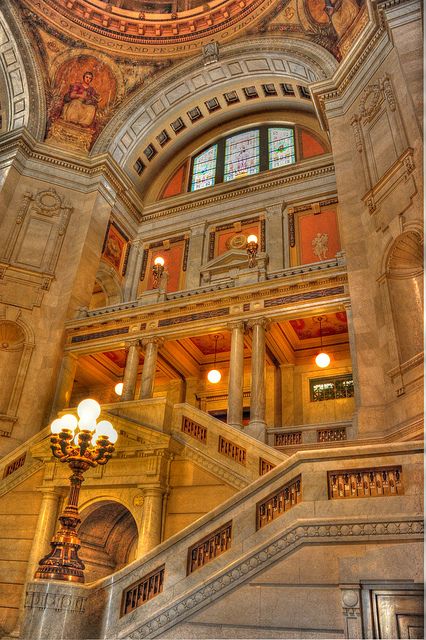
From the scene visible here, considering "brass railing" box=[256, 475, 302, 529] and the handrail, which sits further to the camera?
"brass railing" box=[256, 475, 302, 529]

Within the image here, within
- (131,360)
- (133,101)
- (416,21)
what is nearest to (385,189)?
(416,21)

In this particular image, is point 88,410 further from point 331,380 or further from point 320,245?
point 320,245

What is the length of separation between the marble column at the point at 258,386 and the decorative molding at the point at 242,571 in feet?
21.0

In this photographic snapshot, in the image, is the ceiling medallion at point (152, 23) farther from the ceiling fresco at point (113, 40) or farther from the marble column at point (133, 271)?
the marble column at point (133, 271)

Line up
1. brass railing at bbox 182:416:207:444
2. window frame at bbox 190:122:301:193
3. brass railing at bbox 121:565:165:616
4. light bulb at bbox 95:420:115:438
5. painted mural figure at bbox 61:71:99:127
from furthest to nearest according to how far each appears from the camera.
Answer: window frame at bbox 190:122:301:193
painted mural figure at bbox 61:71:99:127
brass railing at bbox 182:416:207:444
light bulb at bbox 95:420:115:438
brass railing at bbox 121:565:165:616

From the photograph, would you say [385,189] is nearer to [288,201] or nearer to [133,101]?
[288,201]

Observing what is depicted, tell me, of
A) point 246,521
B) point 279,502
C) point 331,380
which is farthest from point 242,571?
point 331,380

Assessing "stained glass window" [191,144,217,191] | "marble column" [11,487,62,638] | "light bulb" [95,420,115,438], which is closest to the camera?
"light bulb" [95,420,115,438]

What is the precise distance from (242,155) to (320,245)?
6465mm

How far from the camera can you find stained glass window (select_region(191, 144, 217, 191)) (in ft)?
68.8

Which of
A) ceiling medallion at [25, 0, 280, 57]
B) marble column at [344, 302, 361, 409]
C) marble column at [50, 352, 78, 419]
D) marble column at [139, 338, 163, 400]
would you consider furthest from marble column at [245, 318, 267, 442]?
ceiling medallion at [25, 0, 280, 57]

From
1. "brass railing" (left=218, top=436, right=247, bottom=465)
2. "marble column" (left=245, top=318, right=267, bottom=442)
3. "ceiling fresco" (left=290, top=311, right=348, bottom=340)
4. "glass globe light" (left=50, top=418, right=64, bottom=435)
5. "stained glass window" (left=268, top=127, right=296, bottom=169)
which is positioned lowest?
"glass globe light" (left=50, top=418, right=64, bottom=435)

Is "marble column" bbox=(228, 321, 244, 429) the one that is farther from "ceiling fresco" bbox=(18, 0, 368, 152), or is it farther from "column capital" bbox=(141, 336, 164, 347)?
"ceiling fresco" bbox=(18, 0, 368, 152)

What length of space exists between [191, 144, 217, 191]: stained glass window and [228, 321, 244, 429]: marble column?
9.50m
